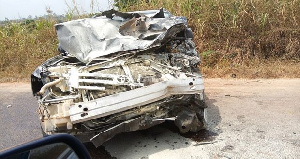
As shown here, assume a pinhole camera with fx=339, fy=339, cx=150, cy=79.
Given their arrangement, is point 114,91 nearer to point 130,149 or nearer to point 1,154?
point 130,149

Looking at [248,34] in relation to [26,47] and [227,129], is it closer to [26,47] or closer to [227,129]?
[227,129]

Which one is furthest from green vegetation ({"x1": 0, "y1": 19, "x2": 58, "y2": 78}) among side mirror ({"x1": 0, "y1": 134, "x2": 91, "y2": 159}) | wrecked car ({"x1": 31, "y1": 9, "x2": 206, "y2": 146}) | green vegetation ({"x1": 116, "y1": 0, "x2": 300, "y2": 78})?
side mirror ({"x1": 0, "y1": 134, "x2": 91, "y2": 159})

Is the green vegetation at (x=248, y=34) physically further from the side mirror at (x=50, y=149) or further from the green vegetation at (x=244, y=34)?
the side mirror at (x=50, y=149)

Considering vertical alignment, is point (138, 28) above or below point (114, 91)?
above

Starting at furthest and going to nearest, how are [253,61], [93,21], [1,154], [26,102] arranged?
1. [253,61]
2. [26,102]
3. [93,21]
4. [1,154]

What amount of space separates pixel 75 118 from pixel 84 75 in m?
0.54

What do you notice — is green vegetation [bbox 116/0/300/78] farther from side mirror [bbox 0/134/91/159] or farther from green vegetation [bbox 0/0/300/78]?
side mirror [bbox 0/134/91/159]

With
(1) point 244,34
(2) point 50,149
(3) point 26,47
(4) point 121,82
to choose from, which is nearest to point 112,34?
(4) point 121,82

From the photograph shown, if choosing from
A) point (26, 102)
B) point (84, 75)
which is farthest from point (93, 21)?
point (26, 102)

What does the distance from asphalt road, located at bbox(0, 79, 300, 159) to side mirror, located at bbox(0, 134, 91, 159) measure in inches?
94.2

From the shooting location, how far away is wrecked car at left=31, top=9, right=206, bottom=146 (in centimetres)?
361

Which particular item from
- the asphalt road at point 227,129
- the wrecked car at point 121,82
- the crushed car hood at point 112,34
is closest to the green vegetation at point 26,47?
the asphalt road at point 227,129

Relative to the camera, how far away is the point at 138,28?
4578mm

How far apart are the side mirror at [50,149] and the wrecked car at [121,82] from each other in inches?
75.1
